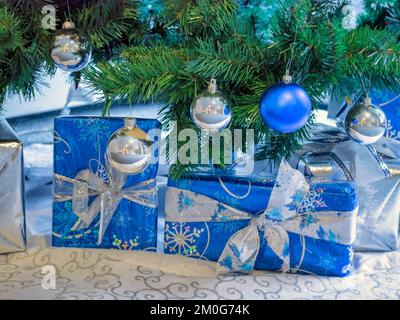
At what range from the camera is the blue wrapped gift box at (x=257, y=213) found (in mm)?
735

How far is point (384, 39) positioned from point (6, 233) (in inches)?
24.5

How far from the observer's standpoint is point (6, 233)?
0.79 metres

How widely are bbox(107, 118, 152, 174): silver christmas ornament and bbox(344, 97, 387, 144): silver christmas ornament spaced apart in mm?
274

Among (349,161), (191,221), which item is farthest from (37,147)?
(349,161)

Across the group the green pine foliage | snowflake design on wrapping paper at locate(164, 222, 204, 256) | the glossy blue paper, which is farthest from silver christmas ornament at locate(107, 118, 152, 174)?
the glossy blue paper

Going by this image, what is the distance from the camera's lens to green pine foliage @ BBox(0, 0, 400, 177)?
649 millimetres

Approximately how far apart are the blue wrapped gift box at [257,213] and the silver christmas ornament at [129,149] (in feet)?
0.40

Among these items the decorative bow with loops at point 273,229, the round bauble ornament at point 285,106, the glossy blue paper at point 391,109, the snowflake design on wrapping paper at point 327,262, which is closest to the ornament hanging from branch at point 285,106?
the round bauble ornament at point 285,106

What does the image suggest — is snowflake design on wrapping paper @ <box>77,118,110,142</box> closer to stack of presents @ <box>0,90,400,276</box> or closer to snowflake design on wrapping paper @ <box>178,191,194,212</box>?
stack of presents @ <box>0,90,400,276</box>

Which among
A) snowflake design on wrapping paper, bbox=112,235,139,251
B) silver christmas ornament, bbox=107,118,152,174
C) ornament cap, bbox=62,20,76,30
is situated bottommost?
snowflake design on wrapping paper, bbox=112,235,139,251

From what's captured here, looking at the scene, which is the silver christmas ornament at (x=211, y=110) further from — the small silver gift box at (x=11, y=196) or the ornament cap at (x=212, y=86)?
the small silver gift box at (x=11, y=196)

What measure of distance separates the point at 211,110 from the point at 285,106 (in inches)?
3.6

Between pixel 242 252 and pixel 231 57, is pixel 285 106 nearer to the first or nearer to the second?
pixel 231 57
